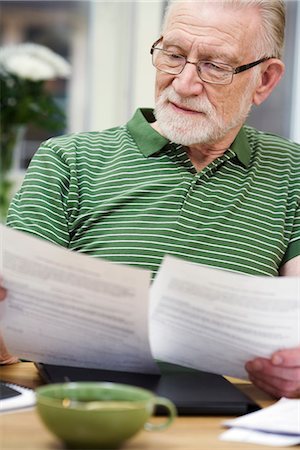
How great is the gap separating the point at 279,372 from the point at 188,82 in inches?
26.3

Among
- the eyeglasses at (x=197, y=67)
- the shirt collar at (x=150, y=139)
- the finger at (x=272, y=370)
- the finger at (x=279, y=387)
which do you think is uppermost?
the eyeglasses at (x=197, y=67)

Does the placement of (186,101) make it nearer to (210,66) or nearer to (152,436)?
(210,66)

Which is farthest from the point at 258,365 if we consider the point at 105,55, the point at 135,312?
the point at 105,55

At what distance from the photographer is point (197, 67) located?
1819 millimetres

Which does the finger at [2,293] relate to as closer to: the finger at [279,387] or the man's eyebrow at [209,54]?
the finger at [279,387]

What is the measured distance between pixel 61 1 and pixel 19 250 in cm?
312

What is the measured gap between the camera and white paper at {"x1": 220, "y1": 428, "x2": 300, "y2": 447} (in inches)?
45.0

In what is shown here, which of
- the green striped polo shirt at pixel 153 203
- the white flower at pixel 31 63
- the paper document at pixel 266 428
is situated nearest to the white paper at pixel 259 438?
the paper document at pixel 266 428

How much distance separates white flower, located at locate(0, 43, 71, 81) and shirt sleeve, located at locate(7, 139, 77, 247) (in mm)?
2001

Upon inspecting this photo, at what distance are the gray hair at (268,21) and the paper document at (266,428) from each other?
92 cm

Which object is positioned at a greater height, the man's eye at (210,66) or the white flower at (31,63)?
the man's eye at (210,66)

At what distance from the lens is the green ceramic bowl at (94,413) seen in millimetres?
1006

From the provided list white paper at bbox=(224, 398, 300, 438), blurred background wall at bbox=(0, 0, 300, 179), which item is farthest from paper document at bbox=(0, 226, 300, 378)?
blurred background wall at bbox=(0, 0, 300, 179)

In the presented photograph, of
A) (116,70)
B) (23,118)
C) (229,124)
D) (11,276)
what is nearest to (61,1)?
(116,70)
